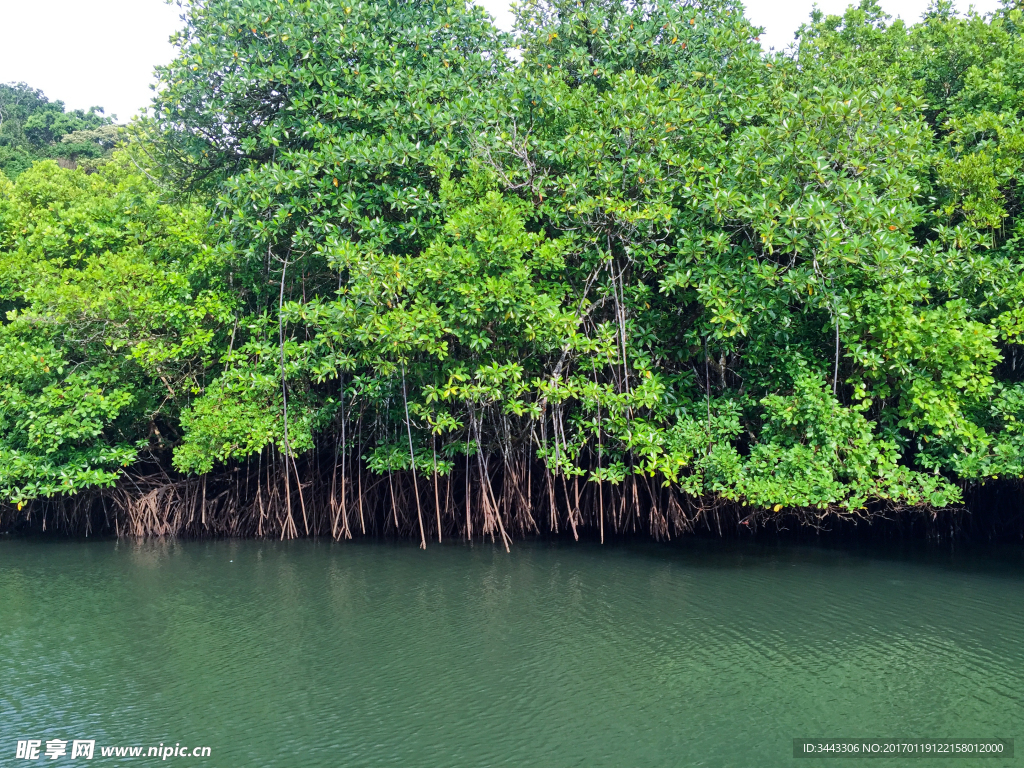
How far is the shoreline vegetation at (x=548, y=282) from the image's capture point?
295 inches

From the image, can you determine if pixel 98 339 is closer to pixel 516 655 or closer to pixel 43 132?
pixel 516 655

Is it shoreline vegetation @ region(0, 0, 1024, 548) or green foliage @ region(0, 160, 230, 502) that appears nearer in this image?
shoreline vegetation @ region(0, 0, 1024, 548)

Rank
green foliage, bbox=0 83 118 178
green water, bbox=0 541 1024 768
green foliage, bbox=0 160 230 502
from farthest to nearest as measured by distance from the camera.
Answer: green foliage, bbox=0 83 118 178 < green foliage, bbox=0 160 230 502 < green water, bbox=0 541 1024 768

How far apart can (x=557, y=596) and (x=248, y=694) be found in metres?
3.09

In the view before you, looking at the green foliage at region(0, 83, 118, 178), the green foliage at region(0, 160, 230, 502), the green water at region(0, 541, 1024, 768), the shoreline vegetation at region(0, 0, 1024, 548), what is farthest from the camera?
the green foliage at region(0, 83, 118, 178)

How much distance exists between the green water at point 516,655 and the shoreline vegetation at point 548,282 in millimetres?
840

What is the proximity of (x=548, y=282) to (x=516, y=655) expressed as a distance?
3.73 metres

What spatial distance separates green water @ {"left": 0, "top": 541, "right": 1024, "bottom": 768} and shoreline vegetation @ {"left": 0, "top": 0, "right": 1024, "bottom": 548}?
2.76 ft

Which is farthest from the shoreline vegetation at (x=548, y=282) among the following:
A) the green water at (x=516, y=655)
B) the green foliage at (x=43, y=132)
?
the green foliage at (x=43, y=132)

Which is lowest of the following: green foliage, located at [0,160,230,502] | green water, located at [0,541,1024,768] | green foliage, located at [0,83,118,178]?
green water, located at [0,541,1024,768]

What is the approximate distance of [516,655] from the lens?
6152 millimetres

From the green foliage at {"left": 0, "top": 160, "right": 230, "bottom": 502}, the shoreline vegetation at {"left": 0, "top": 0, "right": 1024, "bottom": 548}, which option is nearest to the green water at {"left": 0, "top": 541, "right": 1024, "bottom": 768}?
the shoreline vegetation at {"left": 0, "top": 0, "right": 1024, "bottom": 548}

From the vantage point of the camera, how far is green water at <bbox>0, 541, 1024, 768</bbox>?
4.83m

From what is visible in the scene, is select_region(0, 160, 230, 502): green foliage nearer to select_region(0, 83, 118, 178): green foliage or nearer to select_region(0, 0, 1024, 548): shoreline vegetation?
select_region(0, 0, 1024, 548): shoreline vegetation
